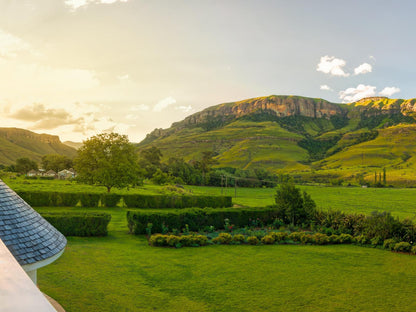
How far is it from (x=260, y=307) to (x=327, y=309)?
1.99 metres

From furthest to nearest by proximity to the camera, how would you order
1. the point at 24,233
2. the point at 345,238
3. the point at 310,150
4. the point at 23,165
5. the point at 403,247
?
1. the point at 310,150
2. the point at 23,165
3. the point at 345,238
4. the point at 403,247
5. the point at 24,233

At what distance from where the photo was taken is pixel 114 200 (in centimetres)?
3128

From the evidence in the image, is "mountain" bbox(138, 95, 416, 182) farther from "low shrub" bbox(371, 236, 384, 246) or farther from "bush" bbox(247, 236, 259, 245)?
"bush" bbox(247, 236, 259, 245)

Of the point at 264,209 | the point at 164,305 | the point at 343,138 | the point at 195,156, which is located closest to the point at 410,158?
the point at 343,138

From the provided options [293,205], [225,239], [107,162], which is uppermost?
[107,162]

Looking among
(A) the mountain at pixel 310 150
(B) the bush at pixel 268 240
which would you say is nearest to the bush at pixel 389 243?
(B) the bush at pixel 268 240

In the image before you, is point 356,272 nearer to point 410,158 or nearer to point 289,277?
point 289,277

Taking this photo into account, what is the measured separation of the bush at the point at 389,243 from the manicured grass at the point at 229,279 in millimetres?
825

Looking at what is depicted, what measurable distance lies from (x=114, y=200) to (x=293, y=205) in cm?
1773

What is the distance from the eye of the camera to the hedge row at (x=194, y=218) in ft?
65.4

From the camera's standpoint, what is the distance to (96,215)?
19.1 metres

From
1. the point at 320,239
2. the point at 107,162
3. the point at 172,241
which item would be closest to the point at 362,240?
the point at 320,239

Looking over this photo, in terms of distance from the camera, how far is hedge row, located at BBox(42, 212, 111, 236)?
18344mm

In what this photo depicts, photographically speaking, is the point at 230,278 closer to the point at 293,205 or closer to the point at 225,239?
the point at 225,239
